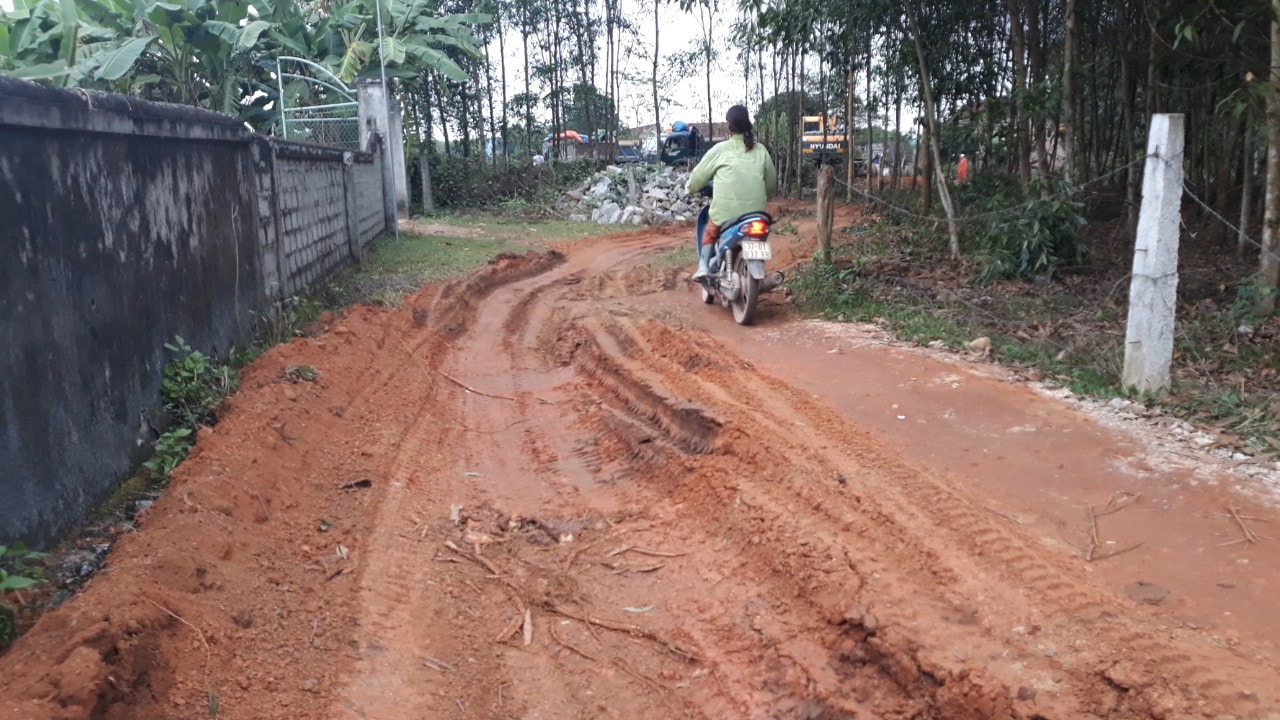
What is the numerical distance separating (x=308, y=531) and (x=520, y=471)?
5.03 feet

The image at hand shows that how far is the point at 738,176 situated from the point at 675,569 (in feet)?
17.3

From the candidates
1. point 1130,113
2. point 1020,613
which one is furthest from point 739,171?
point 1130,113

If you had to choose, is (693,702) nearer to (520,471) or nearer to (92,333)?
(520,471)

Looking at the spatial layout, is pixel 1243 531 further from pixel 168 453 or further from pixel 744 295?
pixel 744 295

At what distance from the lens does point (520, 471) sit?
5898mm

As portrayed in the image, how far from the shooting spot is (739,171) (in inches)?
353

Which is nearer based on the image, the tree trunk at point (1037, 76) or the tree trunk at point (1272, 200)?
the tree trunk at point (1272, 200)

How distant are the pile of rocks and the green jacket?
44.3 feet

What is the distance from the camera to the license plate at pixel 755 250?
337 inches

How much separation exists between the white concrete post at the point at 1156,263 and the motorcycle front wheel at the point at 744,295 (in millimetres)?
3567

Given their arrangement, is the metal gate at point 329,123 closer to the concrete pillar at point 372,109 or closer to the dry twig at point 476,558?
the concrete pillar at point 372,109

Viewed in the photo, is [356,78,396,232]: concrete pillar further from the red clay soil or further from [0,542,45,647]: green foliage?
[0,542,45,647]: green foliage

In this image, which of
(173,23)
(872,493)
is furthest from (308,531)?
(173,23)

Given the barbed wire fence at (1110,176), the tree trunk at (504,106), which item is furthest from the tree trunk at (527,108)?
the barbed wire fence at (1110,176)
